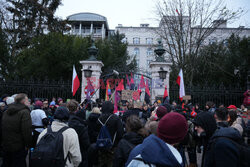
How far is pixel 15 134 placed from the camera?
3883 millimetres

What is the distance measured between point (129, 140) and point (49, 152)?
116cm

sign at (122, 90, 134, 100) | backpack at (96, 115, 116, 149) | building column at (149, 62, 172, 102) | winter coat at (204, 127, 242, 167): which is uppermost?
building column at (149, 62, 172, 102)

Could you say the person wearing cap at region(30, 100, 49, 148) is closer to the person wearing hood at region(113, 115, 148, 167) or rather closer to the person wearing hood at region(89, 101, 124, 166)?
the person wearing hood at region(89, 101, 124, 166)

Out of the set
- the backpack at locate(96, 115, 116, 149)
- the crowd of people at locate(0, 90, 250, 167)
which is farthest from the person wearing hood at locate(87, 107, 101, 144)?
the backpack at locate(96, 115, 116, 149)

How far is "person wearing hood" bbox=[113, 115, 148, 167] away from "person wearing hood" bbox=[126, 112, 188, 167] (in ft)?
3.55

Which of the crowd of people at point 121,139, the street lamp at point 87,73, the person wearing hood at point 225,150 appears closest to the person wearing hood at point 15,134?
the crowd of people at point 121,139

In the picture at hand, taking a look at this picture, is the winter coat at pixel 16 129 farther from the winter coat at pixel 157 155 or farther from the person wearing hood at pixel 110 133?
the winter coat at pixel 157 155

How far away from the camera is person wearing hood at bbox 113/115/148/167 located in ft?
9.36

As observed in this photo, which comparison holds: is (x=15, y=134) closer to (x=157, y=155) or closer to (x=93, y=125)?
(x=93, y=125)

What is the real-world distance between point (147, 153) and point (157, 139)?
16 cm

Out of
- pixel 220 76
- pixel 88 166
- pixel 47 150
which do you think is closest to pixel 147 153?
pixel 47 150

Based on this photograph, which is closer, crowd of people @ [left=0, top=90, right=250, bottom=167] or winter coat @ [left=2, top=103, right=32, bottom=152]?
crowd of people @ [left=0, top=90, right=250, bottom=167]

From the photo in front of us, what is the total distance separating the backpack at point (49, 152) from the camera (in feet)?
8.71

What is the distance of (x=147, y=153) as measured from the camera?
5.30ft
